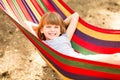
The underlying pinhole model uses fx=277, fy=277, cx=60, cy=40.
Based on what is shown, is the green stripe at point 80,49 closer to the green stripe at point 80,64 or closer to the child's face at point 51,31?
the child's face at point 51,31

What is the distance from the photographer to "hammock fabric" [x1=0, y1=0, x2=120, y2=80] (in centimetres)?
177

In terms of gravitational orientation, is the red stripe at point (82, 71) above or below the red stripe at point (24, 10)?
below

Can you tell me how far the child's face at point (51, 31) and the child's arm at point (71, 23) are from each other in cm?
18

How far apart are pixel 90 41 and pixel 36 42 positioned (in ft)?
2.19

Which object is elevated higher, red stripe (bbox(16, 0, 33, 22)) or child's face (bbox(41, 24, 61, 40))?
red stripe (bbox(16, 0, 33, 22))

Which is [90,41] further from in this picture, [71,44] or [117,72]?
[117,72]

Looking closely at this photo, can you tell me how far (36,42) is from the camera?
200 centimetres

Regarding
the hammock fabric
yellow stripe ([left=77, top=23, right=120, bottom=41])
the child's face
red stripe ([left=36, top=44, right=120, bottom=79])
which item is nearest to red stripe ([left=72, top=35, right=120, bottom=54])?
the hammock fabric

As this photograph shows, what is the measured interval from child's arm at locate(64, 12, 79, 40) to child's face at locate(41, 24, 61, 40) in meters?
0.18

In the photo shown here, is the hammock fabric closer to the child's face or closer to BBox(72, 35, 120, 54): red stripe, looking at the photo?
BBox(72, 35, 120, 54): red stripe

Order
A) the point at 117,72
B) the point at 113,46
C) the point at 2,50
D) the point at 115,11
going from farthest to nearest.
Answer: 1. the point at 115,11
2. the point at 2,50
3. the point at 113,46
4. the point at 117,72

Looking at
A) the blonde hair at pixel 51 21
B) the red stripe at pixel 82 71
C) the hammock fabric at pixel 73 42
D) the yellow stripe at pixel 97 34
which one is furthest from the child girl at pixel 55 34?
the red stripe at pixel 82 71

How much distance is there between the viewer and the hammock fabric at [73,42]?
69.6 inches

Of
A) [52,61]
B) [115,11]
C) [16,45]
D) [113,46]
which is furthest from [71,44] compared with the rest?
[115,11]
